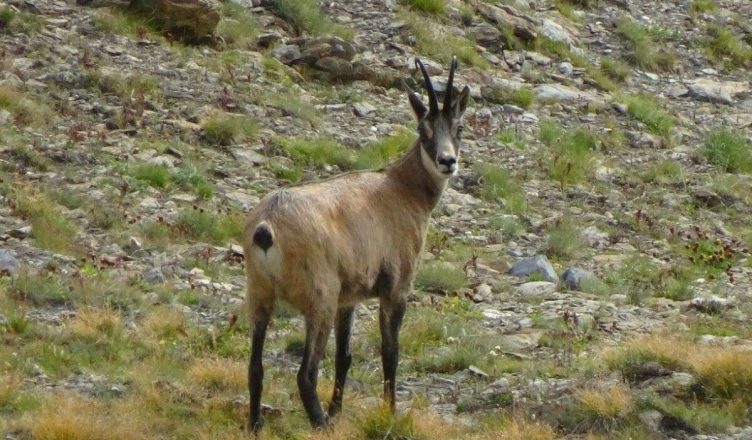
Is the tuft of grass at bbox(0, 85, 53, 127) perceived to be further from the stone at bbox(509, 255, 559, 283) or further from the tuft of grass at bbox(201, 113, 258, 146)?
the stone at bbox(509, 255, 559, 283)

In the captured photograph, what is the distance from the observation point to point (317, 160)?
1634 centimetres

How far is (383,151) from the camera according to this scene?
16953 mm

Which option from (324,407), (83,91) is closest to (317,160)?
(83,91)

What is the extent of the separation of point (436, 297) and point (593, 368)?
280 cm

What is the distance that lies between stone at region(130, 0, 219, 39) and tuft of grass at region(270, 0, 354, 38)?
5.55 feet

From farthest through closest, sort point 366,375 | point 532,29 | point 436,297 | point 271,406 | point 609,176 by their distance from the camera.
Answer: point 532,29 → point 609,176 → point 436,297 → point 366,375 → point 271,406

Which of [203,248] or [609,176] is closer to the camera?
[203,248]

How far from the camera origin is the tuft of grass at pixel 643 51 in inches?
878

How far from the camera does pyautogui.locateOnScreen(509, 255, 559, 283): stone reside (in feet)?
46.5

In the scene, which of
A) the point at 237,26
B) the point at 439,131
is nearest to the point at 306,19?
the point at 237,26

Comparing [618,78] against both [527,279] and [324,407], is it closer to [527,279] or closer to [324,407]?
[527,279]

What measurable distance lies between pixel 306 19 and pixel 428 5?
7.68 ft

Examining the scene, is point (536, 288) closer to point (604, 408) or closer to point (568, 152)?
point (604, 408)

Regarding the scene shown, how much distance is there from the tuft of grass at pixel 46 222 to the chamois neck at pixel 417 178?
12.6ft
